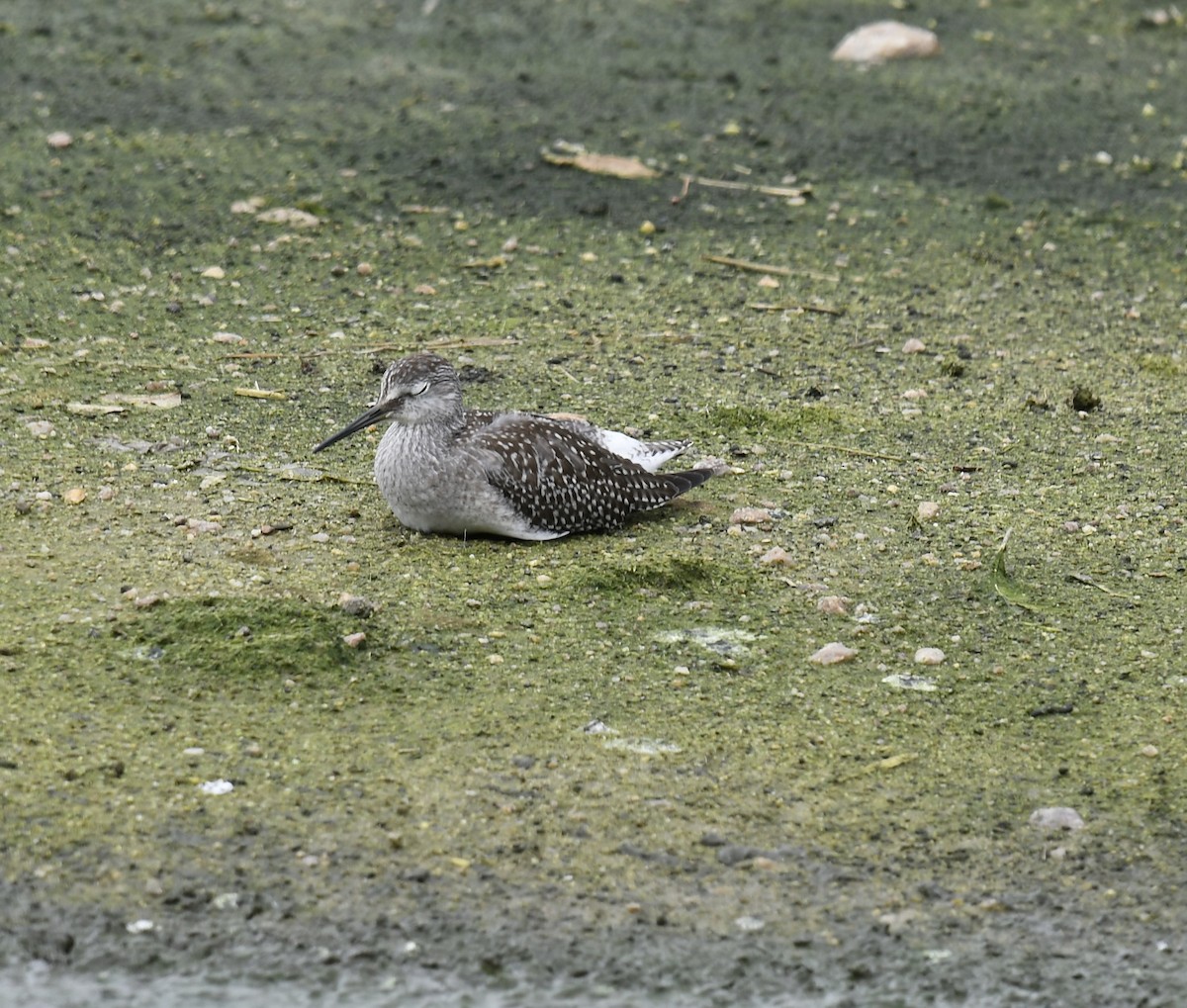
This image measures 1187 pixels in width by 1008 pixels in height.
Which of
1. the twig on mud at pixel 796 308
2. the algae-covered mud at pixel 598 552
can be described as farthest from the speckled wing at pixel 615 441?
the twig on mud at pixel 796 308

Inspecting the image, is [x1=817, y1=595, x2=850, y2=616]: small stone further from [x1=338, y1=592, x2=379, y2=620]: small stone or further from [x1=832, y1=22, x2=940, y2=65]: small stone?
[x1=832, y1=22, x2=940, y2=65]: small stone

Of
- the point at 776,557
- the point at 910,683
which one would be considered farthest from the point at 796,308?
the point at 910,683

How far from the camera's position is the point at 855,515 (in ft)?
22.6

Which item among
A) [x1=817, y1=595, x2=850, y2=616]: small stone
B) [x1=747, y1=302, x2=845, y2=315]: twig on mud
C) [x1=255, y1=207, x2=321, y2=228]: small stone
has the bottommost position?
[x1=817, y1=595, x2=850, y2=616]: small stone

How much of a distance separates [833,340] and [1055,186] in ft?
9.66

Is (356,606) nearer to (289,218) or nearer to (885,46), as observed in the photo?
(289,218)

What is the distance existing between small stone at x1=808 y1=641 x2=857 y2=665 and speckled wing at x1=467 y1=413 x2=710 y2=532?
1121 millimetres

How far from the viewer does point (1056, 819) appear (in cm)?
492


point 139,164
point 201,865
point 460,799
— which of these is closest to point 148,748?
point 201,865

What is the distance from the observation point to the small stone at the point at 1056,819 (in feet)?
16.1

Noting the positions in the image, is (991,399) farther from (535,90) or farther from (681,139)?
(535,90)

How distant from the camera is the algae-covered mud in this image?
4504mm

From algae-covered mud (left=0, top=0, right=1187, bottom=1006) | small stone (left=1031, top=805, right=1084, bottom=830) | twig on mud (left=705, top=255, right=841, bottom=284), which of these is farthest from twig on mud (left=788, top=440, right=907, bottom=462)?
small stone (left=1031, top=805, right=1084, bottom=830)

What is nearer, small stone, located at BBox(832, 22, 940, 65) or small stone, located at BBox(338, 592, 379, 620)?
small stone, located at BBox(338, 592, 379, 620)
